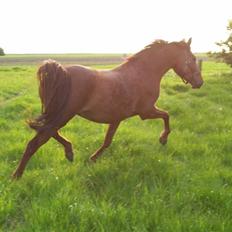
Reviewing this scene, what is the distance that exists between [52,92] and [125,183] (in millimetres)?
1538

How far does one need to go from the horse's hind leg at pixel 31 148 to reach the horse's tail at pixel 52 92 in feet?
0.30

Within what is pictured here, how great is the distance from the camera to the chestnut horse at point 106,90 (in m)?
5.33

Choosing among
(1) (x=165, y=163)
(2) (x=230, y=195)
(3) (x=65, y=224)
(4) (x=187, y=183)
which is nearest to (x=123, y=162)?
(1) (x=165, y=163)

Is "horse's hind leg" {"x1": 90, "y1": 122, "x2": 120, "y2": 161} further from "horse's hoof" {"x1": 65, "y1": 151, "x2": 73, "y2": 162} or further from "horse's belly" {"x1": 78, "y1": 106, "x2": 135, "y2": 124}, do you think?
"horse's hoof" {"x1": 65, "y1": 151, "x2": 73, "y2": 162}

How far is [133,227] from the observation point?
3.98 m

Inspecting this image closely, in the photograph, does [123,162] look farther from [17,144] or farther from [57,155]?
[17,144]

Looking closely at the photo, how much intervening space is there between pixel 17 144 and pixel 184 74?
10.5 ft

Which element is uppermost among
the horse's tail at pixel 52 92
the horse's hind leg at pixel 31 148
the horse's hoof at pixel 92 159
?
the horse's tail at pixel 52 92

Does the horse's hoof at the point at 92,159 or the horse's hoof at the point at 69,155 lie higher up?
the horse's hoof at the point at 69,155

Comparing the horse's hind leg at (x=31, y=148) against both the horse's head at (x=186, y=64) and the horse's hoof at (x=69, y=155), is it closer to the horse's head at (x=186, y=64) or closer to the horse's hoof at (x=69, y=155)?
the horse's hoof at (x=69, y=155)

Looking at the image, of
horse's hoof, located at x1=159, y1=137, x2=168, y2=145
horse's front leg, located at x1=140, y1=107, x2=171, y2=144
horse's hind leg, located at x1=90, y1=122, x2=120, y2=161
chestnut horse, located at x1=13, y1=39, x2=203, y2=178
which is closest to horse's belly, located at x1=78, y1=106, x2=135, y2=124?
chestnut horse, located at x1=13, y1=39, x2=203, y2=178

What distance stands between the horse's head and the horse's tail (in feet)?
8.10

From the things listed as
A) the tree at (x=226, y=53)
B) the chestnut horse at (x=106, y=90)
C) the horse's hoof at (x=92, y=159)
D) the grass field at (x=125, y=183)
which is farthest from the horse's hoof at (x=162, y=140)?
the tree at (x=226, y=53)

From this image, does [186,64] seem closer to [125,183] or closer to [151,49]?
[151,49]
